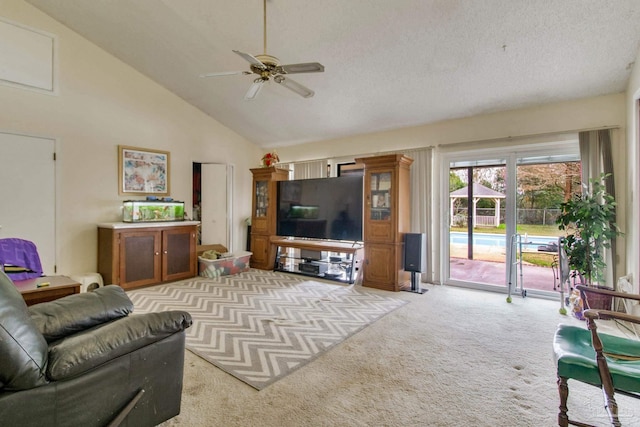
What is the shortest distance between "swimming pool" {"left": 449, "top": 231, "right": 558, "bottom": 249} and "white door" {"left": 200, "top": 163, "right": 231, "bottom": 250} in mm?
4120

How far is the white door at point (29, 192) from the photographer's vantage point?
3816 millimetres

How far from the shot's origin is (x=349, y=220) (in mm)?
4957

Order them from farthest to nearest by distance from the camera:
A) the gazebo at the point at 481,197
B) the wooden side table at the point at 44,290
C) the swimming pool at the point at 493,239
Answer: the gazebo at the point at 481,197 → the swimming pool at the point at 493,239 → the wooden side table at the point at 44,290

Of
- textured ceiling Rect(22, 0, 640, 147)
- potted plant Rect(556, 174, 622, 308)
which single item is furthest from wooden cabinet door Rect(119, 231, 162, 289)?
potted plant Rect(556, 174, 622, 308)

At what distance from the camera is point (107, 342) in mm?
1377

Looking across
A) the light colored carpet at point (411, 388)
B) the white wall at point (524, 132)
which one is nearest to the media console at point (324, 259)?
the white wall at point (524, 132)

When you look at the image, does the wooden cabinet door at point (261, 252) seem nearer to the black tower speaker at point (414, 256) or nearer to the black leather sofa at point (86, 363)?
the black tower speaker at point (414, 256)

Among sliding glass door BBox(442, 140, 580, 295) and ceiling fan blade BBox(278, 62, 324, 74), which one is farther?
sliding glass door BBox(442, 140, 580, 295)

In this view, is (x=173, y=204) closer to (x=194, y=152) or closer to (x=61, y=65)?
(x=194, y=152)

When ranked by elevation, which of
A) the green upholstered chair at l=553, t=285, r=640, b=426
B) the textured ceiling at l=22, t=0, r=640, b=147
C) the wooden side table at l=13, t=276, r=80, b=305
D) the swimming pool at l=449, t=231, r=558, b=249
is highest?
the textured ceiling at l=22, t=0, r=640, b=147

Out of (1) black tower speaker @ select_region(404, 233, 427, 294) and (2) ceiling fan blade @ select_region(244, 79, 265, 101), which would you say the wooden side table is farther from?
(1) black tower speaker @ select_region(404, 233, 427, 294)

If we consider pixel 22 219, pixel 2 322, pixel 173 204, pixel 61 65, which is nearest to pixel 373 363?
pixel 2 322

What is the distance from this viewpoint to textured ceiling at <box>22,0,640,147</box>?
2.80 metres

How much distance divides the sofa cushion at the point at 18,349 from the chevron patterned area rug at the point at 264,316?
1.20 metres
